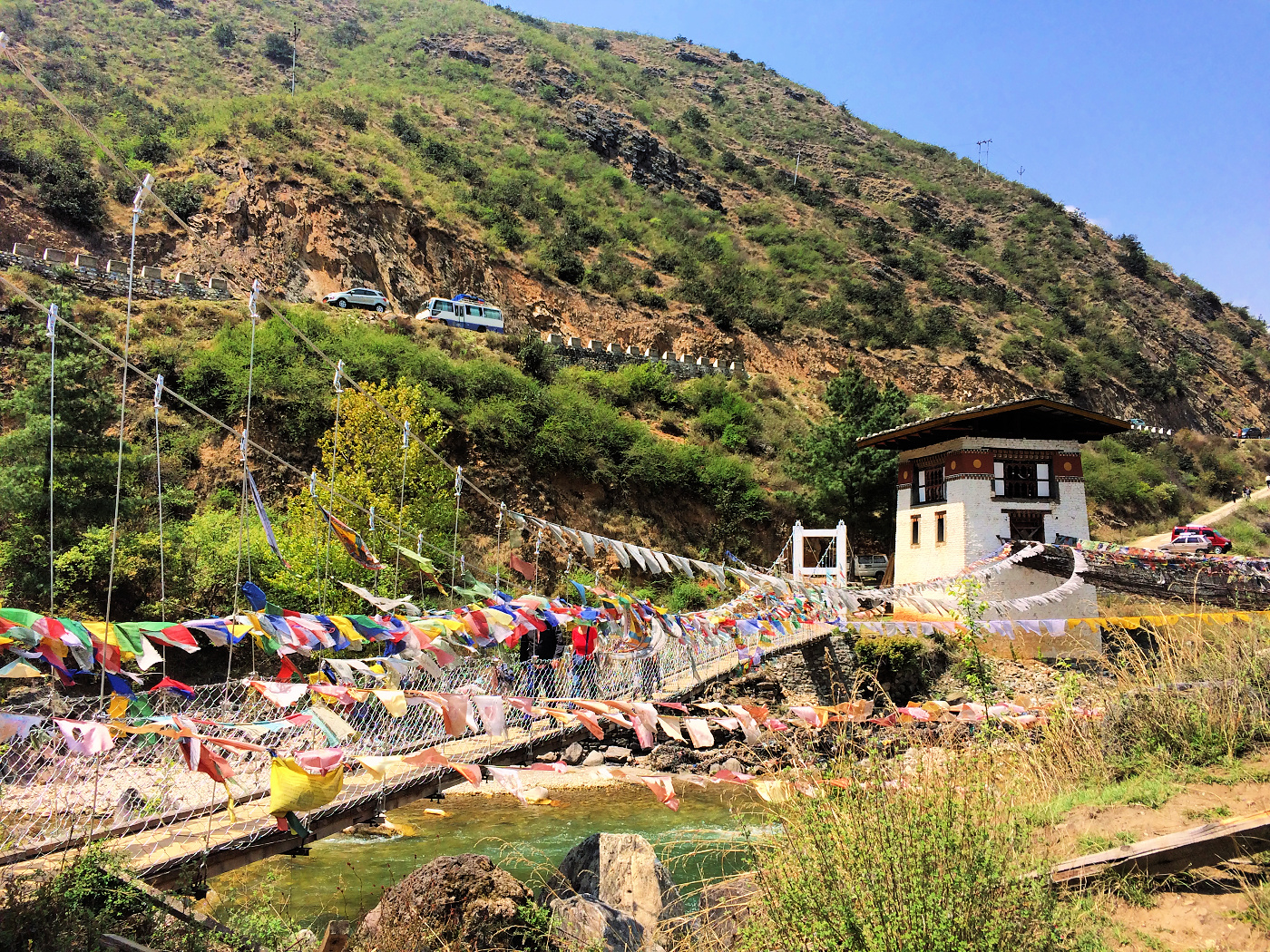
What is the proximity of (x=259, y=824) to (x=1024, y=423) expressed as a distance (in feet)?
76.2

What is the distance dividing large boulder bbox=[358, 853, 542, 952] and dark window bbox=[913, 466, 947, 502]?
66.4 feet

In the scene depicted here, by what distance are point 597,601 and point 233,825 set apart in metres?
6.78

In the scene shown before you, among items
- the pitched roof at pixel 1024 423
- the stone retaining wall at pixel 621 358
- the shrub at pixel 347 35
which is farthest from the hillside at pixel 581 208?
the pitched roof at pixel 1024 423

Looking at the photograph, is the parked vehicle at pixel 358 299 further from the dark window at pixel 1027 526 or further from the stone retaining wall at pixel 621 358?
the dark window at pixel 1027 526

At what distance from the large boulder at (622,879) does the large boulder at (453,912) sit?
2.82 feet

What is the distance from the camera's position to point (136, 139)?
1407 inches

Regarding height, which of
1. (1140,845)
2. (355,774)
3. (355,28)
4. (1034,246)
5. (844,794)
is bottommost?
(355,774)

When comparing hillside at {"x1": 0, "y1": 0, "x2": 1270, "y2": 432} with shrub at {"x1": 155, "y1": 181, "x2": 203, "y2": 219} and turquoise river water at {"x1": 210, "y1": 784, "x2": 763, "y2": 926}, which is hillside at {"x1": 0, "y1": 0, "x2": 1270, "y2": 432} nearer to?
shrub at {"x1": 155, "y1": 181, "x2": 203, "y2": 219}

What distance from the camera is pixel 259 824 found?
7.29 m

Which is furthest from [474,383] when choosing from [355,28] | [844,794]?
[355,28]

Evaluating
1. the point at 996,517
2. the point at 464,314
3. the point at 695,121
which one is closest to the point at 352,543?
the point at 996,517

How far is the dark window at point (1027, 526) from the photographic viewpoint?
2297 cm

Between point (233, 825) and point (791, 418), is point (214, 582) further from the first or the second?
point (791, 418)

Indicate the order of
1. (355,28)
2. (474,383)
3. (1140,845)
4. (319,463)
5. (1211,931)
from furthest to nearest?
(355,28) < (474,383) < (319,463) < (1140,845) < (1211,931)
